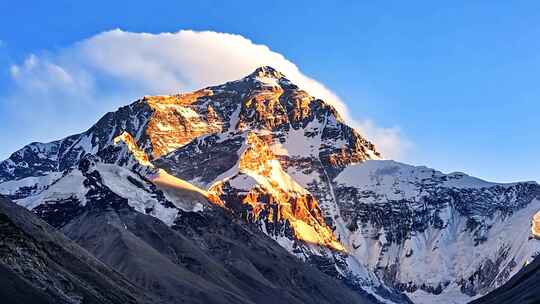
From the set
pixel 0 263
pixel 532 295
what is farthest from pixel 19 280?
pixel 532 295

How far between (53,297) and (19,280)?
353 inches

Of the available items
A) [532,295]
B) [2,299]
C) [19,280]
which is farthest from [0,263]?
[532,295]

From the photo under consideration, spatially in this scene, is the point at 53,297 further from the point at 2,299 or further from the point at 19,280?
the point at 2,299

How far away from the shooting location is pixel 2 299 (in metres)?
170

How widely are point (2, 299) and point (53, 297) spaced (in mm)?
26739

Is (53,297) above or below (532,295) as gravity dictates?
below

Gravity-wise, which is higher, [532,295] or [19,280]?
[532,295]

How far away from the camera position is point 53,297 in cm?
19675

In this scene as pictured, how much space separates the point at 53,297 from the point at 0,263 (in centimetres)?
1172

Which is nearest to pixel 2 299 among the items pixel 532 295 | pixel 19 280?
pixel 19 280

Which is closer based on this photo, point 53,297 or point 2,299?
point 2,299

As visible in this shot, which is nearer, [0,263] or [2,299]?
[2,299]

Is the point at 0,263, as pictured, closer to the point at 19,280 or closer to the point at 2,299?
the point at 19,280

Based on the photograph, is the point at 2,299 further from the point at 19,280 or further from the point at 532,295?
the point at 532,295
